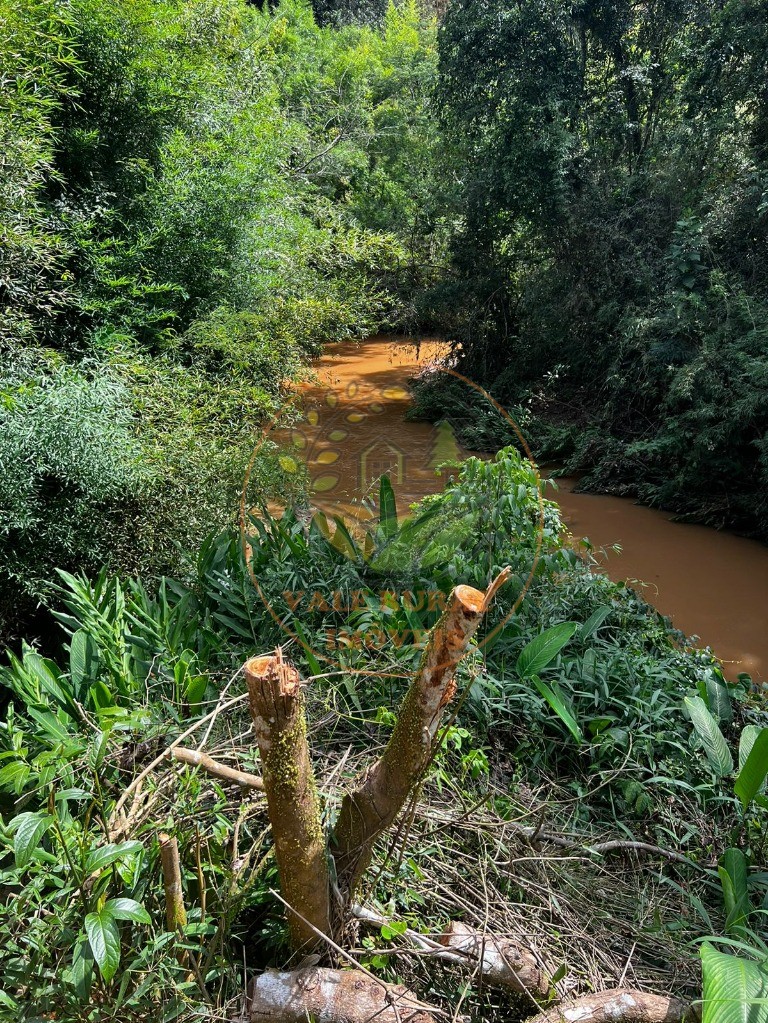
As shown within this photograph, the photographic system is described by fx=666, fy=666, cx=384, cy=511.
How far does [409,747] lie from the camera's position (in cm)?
110

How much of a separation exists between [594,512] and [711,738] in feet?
13.8

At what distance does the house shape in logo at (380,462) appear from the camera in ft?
4.94

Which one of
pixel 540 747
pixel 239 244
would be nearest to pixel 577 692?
pixel 540 747

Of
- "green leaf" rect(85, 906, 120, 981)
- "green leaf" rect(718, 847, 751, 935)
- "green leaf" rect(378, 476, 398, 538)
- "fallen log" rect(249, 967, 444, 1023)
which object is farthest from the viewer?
"green leaf" rect(378, 476, 398, 538)

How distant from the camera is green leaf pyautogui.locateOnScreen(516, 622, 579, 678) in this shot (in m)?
1.94

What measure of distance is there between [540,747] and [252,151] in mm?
4750

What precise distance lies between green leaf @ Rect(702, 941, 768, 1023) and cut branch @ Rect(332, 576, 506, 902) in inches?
22.5

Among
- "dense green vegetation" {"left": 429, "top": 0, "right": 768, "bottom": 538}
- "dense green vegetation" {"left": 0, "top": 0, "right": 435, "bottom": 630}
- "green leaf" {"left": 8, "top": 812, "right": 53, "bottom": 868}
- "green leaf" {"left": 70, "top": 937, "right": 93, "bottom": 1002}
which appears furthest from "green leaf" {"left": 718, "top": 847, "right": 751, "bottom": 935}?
"dense green vegetation" {"left": 429, "top": 0, "right": 768, "bottom": 538}

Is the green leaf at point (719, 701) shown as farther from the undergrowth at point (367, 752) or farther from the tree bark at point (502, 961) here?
the tree bark at point (502, 961)

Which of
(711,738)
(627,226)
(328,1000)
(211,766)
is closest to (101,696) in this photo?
(211,766)

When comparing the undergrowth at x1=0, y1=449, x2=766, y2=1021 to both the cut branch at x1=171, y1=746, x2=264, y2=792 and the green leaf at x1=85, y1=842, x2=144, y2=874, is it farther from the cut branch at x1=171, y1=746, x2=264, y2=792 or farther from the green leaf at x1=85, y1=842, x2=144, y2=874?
the cut branch at x1=171, y1=746, x2=264, y2=792

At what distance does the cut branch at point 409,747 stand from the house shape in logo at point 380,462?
53cm

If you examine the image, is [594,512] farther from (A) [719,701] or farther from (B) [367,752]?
(B) [367,752]

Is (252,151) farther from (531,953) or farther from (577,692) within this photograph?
(531,953)
